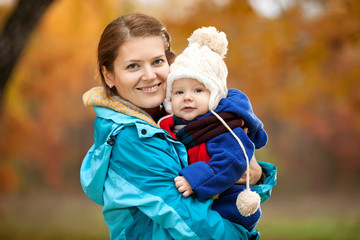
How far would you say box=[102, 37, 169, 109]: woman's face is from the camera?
240 centimetres

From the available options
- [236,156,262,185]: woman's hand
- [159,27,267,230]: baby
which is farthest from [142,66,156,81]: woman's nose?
[236,156,262,185]: woman's hand

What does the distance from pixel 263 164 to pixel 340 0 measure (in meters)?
4.73

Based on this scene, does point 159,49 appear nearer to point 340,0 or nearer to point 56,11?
point 340,0

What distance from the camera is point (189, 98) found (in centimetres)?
234

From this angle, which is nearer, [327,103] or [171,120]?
[171,120]

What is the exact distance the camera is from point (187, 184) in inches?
85.4

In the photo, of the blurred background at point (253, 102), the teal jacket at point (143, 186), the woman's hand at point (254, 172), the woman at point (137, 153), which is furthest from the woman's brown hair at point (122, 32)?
the blurred background at point (253, 102)

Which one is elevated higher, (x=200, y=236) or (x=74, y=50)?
(x=74, y=50)

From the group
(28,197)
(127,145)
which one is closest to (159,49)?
(127,145)

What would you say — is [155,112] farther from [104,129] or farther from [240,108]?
[240,108]

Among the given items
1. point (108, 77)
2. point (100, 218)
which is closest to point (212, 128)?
point (108, 77)

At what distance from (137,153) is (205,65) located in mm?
568

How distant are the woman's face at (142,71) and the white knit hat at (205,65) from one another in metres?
0.07

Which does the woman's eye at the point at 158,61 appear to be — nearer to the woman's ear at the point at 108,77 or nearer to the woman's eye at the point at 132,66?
the woman's eye at the point at 132,66
